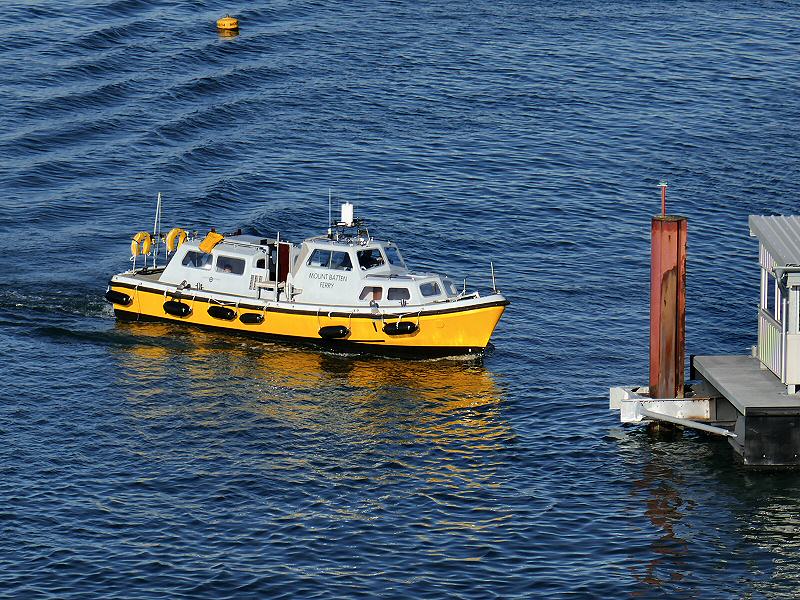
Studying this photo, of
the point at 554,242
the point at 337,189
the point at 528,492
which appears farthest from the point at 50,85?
the point at 528,492

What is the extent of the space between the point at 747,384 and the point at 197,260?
19184 millimetres

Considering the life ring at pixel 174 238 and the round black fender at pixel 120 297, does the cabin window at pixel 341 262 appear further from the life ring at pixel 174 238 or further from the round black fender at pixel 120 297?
the round black fender at pixel 120 297

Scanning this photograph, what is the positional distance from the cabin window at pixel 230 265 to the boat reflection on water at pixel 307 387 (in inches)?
82.7

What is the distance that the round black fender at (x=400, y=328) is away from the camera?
41.6m

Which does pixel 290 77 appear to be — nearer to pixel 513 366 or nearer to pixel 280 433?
pixel 513 366

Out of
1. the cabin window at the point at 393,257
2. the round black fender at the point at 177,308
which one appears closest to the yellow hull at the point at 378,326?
the round black fender at the point at 177,308

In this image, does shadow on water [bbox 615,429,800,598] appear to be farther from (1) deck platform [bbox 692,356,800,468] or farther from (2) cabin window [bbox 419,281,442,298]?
(2) cabin window [bbox 419,281,442,298]

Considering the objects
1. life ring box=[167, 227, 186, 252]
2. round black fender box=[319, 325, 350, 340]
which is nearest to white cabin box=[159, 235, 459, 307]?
life ring box=[167, 227, 186, 252]

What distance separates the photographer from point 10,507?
31.4 m

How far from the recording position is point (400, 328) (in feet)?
136

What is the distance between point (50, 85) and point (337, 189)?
19.2 meters

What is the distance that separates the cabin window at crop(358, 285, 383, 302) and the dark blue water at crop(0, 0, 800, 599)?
207 cm

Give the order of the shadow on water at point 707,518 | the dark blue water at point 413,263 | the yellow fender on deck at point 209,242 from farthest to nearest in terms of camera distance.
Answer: the yellow fender on deck at point 209,242 < the dark blue water at point 413,263 < the shadow on water at point 707,518

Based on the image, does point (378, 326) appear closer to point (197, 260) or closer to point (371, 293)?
point (371, 293)
